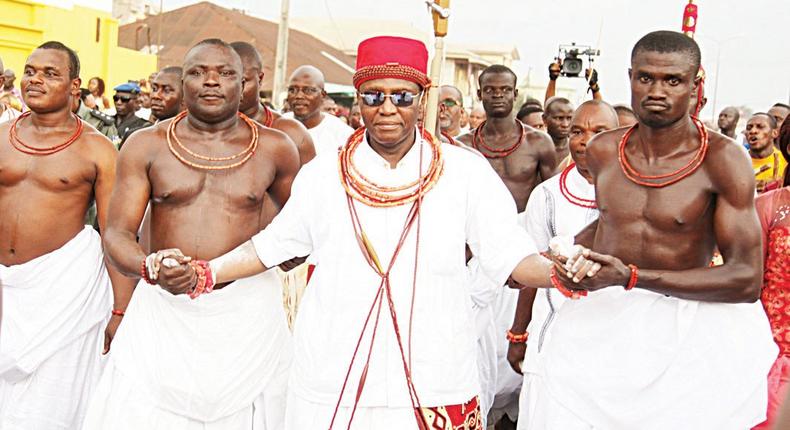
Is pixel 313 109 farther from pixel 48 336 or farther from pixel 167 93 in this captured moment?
pixel 48 336

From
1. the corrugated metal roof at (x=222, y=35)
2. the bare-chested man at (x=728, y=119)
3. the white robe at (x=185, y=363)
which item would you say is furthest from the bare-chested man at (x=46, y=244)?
the corrugated metal roof at (x=222, y=35)

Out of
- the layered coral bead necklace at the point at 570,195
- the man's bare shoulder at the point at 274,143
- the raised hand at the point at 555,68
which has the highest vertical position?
the raised hand at the point at 555,68

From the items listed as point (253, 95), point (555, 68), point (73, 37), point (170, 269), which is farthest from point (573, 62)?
point (73, 37)

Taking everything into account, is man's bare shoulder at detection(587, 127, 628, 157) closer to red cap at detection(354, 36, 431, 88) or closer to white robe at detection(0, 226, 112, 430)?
red cap at detection(354, 36, 431, 88)

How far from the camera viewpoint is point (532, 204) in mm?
5816

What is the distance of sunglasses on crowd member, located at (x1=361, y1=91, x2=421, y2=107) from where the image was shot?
149 inches

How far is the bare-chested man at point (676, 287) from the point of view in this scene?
151 inches

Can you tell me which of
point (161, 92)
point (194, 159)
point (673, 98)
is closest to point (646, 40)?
point (673, 98)

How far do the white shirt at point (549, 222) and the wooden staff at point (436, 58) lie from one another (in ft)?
5.31

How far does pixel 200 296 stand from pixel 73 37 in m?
17.6

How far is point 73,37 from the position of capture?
20781 mm

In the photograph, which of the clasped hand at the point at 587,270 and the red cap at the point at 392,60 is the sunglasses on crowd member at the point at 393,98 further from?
the clasped hand at the point at 587,270

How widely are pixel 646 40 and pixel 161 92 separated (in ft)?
14.5

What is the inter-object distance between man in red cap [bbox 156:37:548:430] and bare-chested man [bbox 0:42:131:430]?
1.93m
